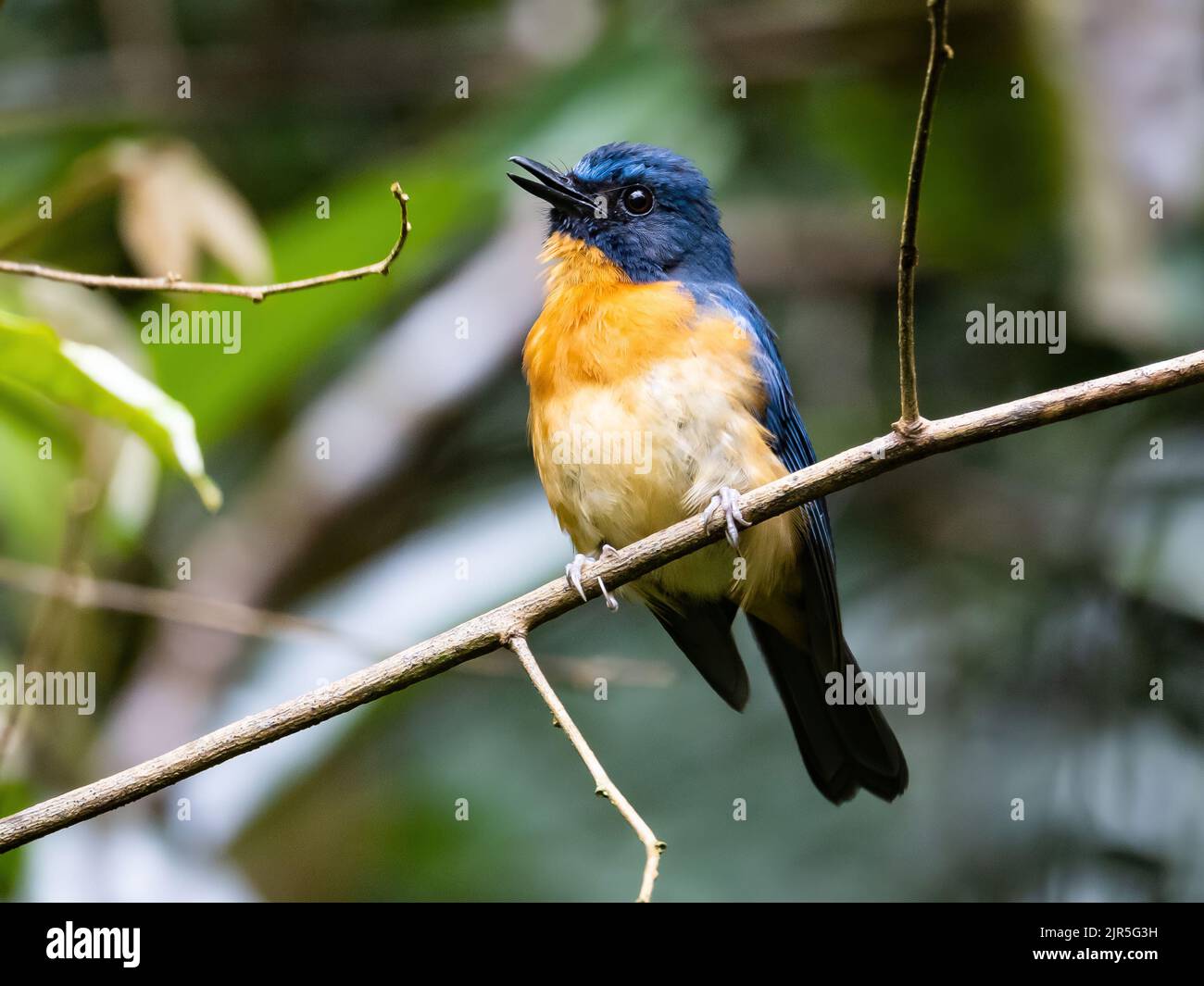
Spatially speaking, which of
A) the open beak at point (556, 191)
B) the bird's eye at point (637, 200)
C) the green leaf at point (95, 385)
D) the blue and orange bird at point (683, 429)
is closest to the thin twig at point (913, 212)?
the blue and orange bird at point (683, 429)

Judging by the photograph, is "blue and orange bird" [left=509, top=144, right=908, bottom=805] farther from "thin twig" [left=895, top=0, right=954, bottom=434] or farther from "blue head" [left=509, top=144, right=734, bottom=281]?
"thin twig" [left=895, top=0, right=954, bottom=434]

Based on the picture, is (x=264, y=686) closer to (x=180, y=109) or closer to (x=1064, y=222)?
(x=180, y=109)

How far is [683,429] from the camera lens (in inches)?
149

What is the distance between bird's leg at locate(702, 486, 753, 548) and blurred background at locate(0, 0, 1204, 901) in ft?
1.84

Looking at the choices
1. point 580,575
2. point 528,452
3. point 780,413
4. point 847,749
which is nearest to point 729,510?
point 580,575

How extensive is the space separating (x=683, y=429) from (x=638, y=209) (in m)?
1.00

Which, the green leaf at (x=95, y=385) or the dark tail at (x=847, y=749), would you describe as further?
the dark tail at (x=847, y=749)

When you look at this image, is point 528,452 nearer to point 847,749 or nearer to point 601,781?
point 847,749

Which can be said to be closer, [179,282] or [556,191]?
[179,282]

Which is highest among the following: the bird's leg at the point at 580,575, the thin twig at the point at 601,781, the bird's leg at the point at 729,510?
the bird's leg at the point at 729,510

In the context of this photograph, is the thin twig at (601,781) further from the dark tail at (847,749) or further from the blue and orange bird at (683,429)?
the dark tail at (847,749)

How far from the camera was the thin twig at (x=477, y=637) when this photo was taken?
2.32 m

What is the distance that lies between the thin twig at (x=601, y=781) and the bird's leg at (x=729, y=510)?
515 millimetres

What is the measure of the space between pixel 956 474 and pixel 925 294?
908mm
